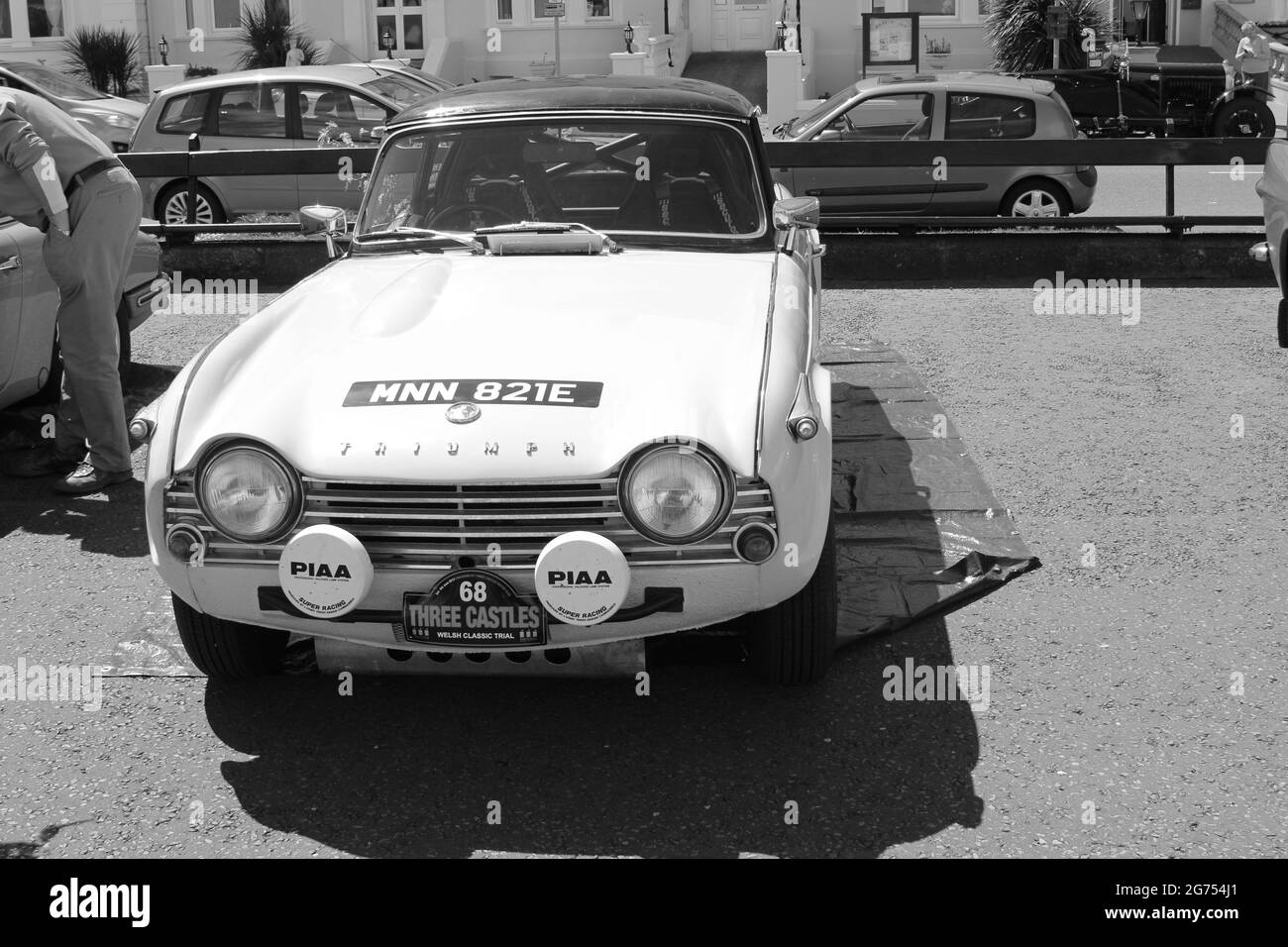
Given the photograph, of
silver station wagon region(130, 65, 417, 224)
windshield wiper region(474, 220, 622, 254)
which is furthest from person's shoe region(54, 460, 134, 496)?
silver station wagon region(130, 65, 417, 224)

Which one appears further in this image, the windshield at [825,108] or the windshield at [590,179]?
the windshield at [825,108]

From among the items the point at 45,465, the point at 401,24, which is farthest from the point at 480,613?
the point at 401,24

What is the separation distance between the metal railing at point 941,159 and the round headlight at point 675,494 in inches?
325

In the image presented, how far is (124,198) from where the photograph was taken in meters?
6.77

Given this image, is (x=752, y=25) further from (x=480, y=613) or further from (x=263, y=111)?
(x=480, y=613)

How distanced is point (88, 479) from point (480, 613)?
11.2 feet

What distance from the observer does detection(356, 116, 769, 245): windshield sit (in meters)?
Result: 5.56

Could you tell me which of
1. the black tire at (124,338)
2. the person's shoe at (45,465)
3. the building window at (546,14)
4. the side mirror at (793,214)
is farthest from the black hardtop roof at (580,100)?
the building window at (546,14)

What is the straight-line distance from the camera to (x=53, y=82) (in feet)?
66.5

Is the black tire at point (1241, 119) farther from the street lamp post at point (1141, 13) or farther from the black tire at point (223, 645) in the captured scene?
the black tire at point (223, 645)

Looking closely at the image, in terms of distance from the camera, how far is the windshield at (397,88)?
14.4m

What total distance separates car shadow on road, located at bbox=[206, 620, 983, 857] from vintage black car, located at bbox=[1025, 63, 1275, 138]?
15406mm

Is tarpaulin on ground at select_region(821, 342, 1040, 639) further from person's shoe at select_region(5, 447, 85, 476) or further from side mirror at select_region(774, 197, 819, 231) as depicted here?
person's shoe at select_region(5, 447, 85, 476)
